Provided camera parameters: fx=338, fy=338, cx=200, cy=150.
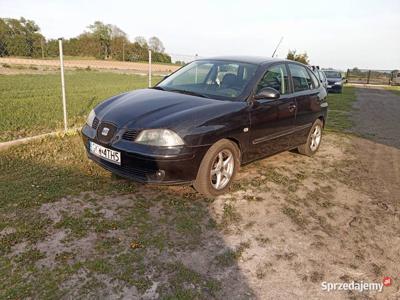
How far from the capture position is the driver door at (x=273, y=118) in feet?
14.5

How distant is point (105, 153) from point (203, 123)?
1155mm

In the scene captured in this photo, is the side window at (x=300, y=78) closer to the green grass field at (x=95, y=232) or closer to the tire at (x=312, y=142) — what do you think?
the tire at (x=312, y=142)

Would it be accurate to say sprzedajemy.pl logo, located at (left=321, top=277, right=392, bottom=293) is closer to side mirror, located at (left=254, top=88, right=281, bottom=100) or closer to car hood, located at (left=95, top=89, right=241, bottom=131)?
car hood, located at (left=95, top=89, right=241, bottom=131)

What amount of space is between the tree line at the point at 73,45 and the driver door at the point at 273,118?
463 centimetres

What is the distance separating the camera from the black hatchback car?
11.7ft

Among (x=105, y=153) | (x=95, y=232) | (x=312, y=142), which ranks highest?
(x=105, y=153)

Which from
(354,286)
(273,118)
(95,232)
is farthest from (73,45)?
(354,286)

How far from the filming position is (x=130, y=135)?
143 inches

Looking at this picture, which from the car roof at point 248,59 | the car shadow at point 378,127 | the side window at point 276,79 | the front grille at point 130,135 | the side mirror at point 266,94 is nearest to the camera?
the front grille at point 130,135

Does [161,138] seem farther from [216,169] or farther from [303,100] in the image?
[303,100]

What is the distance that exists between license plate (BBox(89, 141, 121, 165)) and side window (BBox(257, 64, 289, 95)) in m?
2.02

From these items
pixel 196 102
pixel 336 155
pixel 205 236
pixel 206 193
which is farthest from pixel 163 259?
pixel 336 155

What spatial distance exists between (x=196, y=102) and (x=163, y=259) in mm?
1944

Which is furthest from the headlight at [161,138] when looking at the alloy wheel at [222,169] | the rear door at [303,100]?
the rear door at [303,100]
